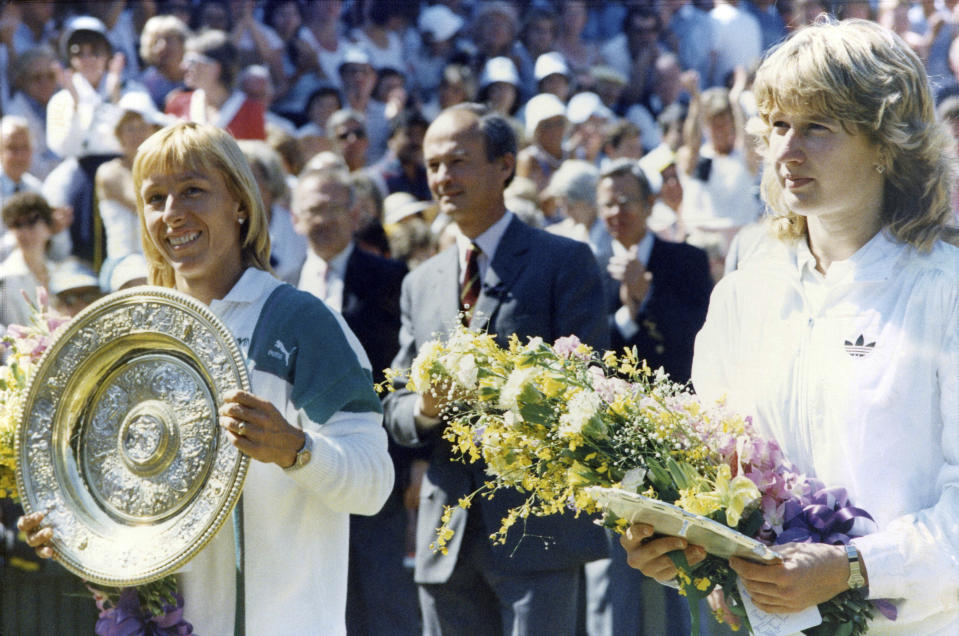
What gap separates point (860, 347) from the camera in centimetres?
290

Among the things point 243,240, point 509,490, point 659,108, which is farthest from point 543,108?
point 243,240

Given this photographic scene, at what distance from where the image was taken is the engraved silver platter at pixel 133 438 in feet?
10.2

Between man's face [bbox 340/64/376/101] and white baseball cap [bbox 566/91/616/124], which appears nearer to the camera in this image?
white baseball cap [bbox 566/91/616/124]

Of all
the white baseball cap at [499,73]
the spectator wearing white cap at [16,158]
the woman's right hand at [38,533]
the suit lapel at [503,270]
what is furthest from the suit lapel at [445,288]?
the white baseball cap at [499,73]

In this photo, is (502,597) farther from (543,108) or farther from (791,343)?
(543,108)

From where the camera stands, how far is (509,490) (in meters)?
4.90

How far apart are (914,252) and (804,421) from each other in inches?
18.6

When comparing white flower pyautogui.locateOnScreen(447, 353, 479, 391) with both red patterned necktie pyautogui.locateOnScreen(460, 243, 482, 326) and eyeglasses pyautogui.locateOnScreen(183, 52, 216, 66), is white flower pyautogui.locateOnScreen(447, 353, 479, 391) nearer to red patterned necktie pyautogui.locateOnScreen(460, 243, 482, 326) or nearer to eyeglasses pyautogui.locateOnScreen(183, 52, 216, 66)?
red patterned necktie pyautogui.locateOnScreen(460, 243, 482, 326)

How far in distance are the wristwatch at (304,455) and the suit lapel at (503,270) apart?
6.66 feet

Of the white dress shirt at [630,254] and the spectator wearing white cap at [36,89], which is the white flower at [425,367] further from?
the spectator wearing white cap at [36,89]

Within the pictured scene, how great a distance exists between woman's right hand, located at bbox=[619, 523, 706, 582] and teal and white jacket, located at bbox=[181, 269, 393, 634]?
2.46ft

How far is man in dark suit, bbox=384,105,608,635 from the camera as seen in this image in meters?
4.82

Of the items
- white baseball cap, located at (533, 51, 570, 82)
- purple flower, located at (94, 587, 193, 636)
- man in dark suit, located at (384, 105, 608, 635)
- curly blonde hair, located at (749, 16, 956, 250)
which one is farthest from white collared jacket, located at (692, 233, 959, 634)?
white baseball cap, located at (533, 51, 570, 82)

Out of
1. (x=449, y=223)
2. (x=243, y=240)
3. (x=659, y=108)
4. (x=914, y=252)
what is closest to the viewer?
(x=914, y=252)
